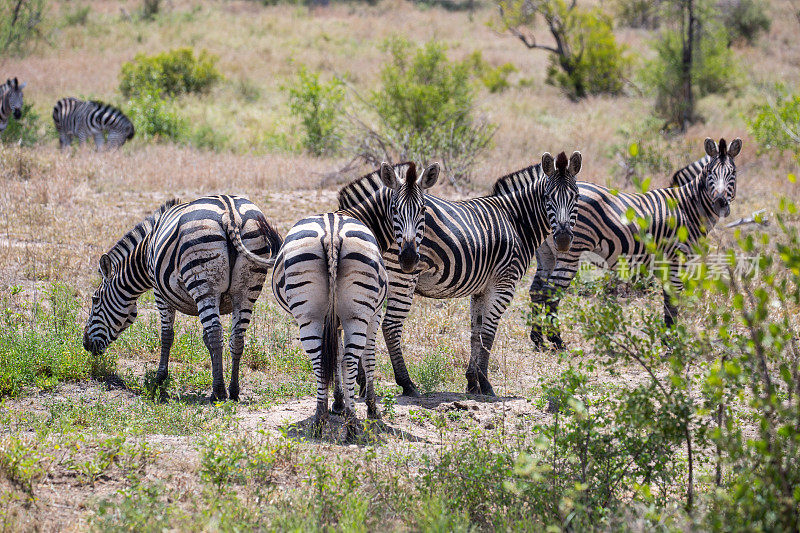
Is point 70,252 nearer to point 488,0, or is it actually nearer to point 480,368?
point 480,368

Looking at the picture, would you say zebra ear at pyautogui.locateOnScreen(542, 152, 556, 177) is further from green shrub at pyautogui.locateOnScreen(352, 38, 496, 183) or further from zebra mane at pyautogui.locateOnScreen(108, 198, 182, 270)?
green shrub at pyautogui.locateOnScreen(352, 38, 496, 183)

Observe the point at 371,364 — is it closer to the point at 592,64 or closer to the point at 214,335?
the point at 214,335

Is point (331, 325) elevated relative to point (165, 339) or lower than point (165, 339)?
elevated

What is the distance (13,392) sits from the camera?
627 centimetres

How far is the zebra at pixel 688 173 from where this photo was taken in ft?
32.7

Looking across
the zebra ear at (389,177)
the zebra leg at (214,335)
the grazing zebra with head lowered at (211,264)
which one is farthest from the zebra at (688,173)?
the zebra leg at (214,335)

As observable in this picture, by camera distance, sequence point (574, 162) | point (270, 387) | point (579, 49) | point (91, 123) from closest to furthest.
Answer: point (270, 387) < point (574, 162) < point (91, 123) < point (579, 49)

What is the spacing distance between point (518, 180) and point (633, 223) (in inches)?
90.0

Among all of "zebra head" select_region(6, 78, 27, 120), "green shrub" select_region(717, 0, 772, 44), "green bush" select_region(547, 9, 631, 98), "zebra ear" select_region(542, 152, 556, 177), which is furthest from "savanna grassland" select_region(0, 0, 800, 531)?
"green shrub" select_region(717, 0, 772, 44)

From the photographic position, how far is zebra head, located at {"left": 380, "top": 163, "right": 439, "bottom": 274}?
5.81 m

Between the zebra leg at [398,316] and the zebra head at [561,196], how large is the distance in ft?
5.52

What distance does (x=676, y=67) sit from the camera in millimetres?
22312

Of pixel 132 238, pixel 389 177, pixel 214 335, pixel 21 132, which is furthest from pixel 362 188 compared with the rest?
pixel 21 132

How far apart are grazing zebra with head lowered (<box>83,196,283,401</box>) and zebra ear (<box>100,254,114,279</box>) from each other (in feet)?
1.16
